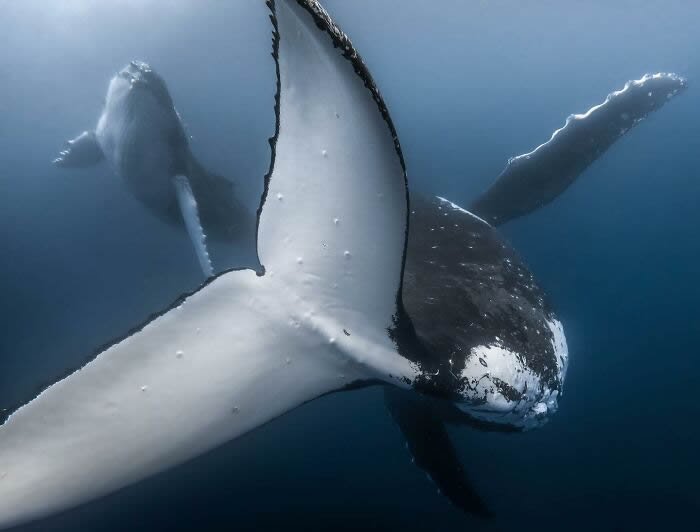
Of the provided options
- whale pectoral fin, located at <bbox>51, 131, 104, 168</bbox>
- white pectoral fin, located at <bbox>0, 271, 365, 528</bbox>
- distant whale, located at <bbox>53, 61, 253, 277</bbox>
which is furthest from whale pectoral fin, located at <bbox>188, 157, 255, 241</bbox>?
white pectoral fin, located at <bbox>0, 271, 365, 528</bbox>

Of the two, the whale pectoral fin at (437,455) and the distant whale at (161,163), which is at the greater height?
the distant whale at (161,163)

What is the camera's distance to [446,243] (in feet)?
13.4

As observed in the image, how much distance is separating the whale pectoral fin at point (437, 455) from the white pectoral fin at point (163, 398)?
3.03 metres

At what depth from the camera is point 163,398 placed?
183 cm

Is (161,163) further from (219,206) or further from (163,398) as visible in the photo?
(163,398)

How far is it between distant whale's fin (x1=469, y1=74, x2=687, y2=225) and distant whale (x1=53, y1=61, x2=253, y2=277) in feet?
14.9

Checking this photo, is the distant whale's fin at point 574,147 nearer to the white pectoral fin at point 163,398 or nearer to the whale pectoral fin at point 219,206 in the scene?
the whale pectoral fin at point 219,206

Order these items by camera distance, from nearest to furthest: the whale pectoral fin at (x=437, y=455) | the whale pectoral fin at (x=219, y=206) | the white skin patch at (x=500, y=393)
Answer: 1. the white skin patch at (x=500, y=393)
2. the whale pectoral fin at (x=437, y=455)
3. the whale pectoral fin at (x=219, y=206)

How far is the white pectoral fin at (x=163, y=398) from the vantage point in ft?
5.49

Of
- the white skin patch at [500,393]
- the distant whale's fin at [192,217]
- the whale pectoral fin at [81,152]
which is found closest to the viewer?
the white skin patch at [500,393]

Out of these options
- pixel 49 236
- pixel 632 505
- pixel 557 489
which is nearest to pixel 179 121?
pixel 49 236

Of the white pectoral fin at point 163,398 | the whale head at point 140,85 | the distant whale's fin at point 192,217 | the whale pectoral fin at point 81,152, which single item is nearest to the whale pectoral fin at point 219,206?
the distant whale's fin at point 192,217

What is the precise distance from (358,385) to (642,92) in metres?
6.59

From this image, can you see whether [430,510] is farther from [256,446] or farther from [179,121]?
[179,121]
